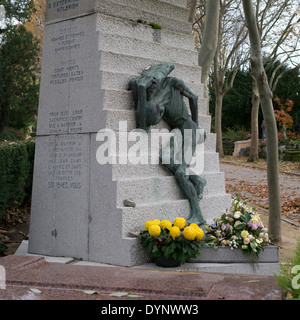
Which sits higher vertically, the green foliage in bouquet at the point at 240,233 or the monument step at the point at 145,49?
the monument step at the point at 145,49

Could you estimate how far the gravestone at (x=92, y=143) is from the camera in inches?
184

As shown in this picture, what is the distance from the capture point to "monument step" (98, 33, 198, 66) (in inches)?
203

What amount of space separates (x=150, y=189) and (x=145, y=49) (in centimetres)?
206

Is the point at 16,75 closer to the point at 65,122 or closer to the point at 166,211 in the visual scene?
the point at 65,122

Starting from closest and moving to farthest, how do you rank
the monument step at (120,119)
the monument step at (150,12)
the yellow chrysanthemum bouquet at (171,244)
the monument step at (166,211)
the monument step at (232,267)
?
the yellow chrysanthemum bouquet at (171,244), the monument step at (232,267), the monument step at (166,211), the monument step at (120,119), the monument step at (150,12)

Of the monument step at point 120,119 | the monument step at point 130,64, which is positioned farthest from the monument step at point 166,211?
the monument step at point 130,64

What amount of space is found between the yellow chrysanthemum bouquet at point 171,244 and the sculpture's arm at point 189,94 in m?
2.01

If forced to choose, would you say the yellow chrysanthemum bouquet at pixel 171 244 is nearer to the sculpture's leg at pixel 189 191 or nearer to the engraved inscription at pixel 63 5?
the sculpture's leg at pixel 189 191

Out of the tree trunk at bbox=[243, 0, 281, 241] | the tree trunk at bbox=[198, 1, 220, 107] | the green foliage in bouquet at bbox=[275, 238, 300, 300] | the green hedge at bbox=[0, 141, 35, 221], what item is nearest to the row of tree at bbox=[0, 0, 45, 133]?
the green hedge at bbox=[0, 141, 35, 221]

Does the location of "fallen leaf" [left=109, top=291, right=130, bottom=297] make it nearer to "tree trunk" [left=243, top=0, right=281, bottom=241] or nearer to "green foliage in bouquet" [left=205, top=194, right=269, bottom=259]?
"green foliage in bouquet" [left=205, top=194, right=269, bottom=259]

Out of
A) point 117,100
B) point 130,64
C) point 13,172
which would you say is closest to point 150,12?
point 130,64

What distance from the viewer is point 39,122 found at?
5.46 meters

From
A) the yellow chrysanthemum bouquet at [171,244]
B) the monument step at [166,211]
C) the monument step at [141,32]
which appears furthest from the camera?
the monument step at [141,32]

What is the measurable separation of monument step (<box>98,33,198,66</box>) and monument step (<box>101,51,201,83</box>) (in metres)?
0.09
